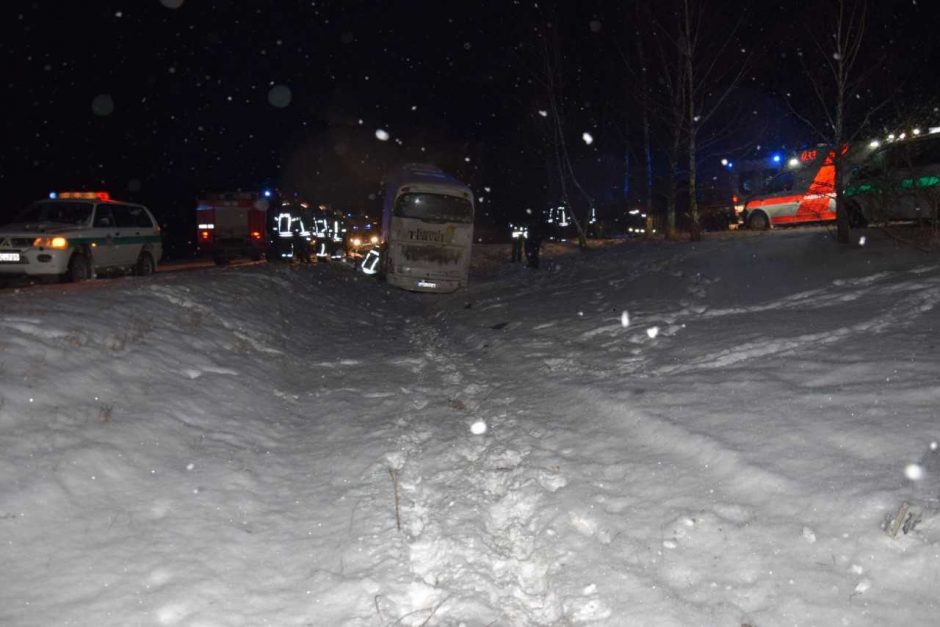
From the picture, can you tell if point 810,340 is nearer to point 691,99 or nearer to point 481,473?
point 481,473

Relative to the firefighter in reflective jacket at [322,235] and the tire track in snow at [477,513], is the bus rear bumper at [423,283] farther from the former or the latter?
the tire track in snow at [477,513]

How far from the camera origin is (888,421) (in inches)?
194

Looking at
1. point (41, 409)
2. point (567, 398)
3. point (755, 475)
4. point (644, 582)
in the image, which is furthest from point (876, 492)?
point (41, 409)

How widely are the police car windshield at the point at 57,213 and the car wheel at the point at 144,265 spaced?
7.91 feet

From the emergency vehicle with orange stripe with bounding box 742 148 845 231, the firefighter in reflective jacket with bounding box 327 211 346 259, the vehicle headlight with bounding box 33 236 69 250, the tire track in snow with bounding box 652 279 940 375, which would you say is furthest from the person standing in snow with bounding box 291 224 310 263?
the tire track in snow with bounding box 652 279 940 375

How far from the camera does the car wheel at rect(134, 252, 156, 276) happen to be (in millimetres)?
18000

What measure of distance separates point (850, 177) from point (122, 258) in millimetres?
17056

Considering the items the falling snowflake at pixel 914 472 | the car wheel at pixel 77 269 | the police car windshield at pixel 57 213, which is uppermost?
the police car windshield at pixel 57 213

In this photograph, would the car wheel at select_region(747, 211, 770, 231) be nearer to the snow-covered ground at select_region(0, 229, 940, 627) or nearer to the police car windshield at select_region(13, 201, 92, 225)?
the snow-covered ground at select_region(0, 229, 940, 627)

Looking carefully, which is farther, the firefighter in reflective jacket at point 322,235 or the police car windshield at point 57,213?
the firefighter in reflective jacket at point 322,235

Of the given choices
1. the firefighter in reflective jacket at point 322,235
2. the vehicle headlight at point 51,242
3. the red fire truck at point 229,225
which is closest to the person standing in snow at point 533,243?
the firefighter in reflective jacket at point 322,235

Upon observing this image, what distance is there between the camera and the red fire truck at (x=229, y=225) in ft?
86.0

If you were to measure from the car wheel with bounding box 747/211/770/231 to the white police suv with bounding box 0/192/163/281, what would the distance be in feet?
67.2

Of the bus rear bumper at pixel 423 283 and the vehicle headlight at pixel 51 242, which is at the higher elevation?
the vehicle headlight at pixel 51 242
